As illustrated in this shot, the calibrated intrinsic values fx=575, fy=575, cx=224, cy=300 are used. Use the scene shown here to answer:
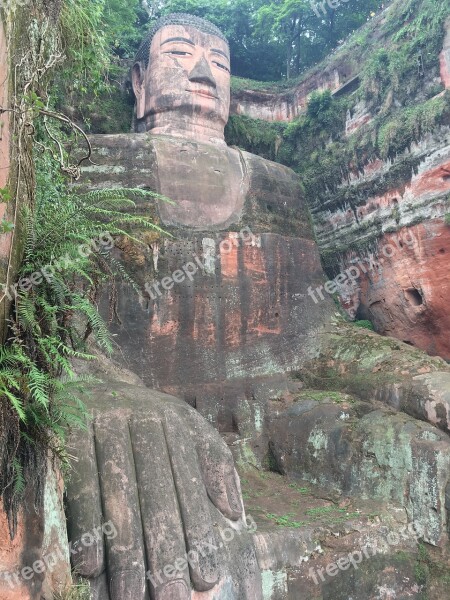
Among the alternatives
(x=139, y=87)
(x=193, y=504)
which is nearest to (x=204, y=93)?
(x=139, y=87)

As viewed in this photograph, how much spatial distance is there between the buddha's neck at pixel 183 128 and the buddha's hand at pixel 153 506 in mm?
6900

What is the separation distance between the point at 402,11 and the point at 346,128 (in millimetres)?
2751

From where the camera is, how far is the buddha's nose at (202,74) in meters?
11.8

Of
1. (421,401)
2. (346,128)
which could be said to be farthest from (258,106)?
(421,401)

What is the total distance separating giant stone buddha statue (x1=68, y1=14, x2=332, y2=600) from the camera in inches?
195

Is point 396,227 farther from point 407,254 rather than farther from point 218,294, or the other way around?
point 218,294

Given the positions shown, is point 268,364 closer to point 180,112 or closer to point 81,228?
point 180,112

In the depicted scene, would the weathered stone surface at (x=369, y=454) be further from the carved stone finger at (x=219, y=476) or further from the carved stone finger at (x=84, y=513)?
the carved stone finger at (x=84, y=513)

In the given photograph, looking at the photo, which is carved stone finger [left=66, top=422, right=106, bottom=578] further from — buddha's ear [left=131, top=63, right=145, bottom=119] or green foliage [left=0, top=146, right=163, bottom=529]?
buddha's ear [left=131, top=63, right=145, bottom=119]

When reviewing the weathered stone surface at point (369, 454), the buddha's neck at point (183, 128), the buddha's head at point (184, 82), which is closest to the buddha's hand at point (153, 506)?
the weathered stone surface at point (369, 454)

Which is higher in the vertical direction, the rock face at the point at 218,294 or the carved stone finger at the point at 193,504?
the rock face at the point at 218,294

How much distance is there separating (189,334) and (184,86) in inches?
211

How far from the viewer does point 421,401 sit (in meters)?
7.77

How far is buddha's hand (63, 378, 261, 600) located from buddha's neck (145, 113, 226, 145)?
690 centimetres
